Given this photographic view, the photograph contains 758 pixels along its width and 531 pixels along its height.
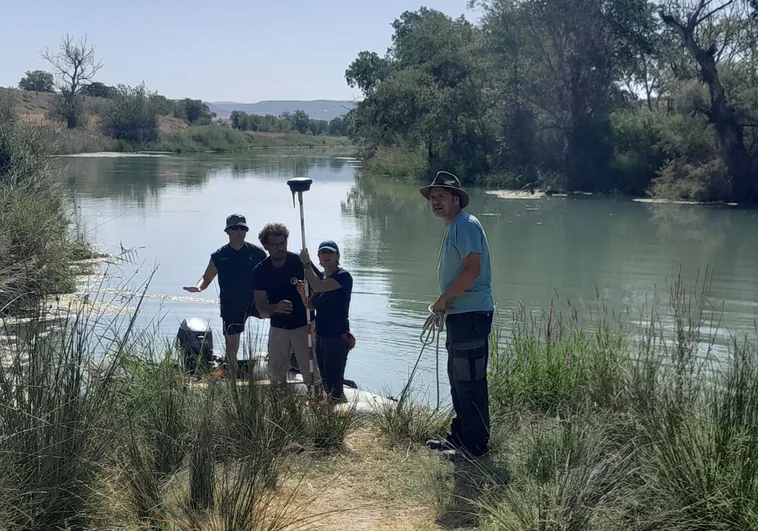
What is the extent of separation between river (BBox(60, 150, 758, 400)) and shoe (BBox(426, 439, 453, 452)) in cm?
205

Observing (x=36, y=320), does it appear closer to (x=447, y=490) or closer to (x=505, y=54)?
(x=447, y=490)

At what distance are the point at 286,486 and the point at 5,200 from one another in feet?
31.7

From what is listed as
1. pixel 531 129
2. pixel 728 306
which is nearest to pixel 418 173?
pixel 531 129

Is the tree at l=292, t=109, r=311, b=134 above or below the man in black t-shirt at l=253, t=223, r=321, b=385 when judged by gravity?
above

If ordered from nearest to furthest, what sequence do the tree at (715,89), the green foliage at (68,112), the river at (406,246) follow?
1. the river at (406,246)
2. the tree at (715,89)
3. the green foliage at (68,112)

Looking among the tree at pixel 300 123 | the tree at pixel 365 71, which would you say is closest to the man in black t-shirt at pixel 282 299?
the tree at pixel 365 71

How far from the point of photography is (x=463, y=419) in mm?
4625

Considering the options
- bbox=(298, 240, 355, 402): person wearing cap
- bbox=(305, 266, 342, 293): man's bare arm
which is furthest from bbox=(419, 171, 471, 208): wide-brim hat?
bbox=(298, 240, 355, 402): person wearing cap

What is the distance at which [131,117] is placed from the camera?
77.1 metres

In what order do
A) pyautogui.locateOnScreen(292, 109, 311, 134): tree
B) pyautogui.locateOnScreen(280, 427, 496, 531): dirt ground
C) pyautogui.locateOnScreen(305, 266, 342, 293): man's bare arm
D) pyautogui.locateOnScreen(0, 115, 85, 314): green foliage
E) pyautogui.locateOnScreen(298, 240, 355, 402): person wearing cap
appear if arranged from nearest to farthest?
pyautogui.locateOnScreen(280, 427, 496, 531): dirt ground → pyautogui.locateOnScreen(305, 266, 342, 293): man's bare arm → pyautogui.locateOnScreen(298, 240, 355, 402): person wearing cap → pyautogui.locateOnScreen(0, 115, 85, 314): green foliage → pyautogui.locateOnScreen(292, 109, 311, 134): tree

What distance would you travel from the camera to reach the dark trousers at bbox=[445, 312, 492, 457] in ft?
14.9

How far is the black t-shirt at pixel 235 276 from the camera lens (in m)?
6.91

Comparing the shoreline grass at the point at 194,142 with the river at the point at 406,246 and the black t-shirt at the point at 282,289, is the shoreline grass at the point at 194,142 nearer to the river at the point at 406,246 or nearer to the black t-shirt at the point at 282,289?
the river at the point at 406,246

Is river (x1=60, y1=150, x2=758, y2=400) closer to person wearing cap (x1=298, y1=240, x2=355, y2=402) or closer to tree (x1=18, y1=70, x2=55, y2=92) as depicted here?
person wearing cap (x1=298, y1=240, x2=355, y2=402)
